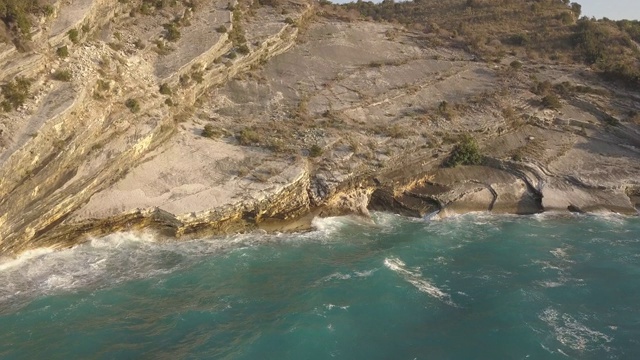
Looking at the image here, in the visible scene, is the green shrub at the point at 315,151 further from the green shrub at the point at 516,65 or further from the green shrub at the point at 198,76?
the green shrub at the point at 516,65

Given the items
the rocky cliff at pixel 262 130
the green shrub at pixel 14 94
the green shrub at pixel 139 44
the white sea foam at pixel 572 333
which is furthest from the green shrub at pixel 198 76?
the white sea foam at pixel 572 333

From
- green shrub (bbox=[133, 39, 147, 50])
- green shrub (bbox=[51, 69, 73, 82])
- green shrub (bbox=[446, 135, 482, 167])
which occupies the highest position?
green shrub (bbox=[133, 39, 147, 50])

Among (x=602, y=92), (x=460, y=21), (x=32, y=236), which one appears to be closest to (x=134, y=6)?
(x=32, y=236)

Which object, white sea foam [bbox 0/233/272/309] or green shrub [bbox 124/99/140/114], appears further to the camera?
green shrub [bbox 124/99/140/114]

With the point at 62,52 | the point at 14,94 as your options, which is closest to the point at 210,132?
the point at 62,52

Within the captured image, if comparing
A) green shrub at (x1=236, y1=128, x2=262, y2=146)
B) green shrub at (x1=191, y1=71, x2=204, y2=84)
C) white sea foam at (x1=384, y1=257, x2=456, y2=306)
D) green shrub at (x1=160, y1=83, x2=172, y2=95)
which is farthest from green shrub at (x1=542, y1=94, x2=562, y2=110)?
green shrub at (x1=160, y1=83, x2=172, y2=95)

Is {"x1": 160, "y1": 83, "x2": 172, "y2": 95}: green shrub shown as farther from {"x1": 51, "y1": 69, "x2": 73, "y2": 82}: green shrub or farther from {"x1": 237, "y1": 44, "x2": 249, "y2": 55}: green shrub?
{"x1": 237, "y1": 44, "x2": 249, "y2": 55}: green shrub

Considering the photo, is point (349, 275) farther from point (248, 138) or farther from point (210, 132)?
point (210, 132)
